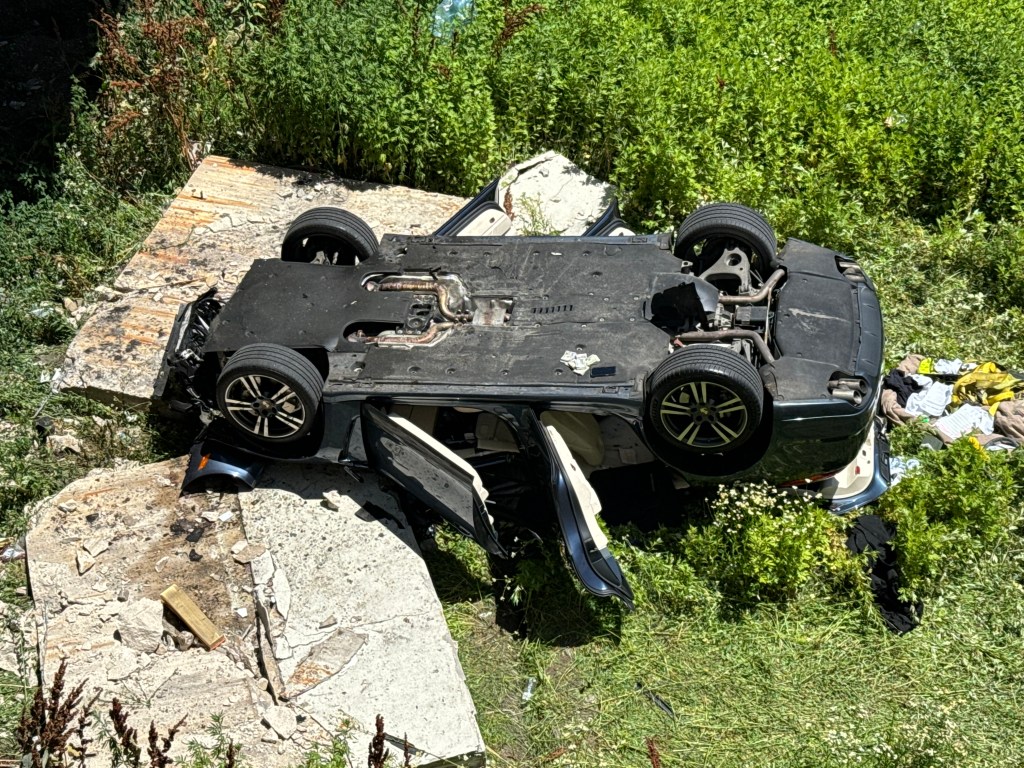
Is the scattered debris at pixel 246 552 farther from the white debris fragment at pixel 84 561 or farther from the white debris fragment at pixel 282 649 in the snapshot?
the white debris fragment at pixel 84 561

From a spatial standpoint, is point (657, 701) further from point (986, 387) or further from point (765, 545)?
point (986, 387)

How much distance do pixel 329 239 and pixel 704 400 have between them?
9.30ft

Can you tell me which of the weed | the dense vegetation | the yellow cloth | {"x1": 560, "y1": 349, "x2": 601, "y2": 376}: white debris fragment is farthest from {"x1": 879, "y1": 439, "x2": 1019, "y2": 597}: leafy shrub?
the weed

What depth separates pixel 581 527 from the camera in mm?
5918

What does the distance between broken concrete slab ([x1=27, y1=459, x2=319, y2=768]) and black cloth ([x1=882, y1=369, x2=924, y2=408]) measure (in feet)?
13.9

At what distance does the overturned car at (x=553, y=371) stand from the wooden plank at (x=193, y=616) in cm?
82

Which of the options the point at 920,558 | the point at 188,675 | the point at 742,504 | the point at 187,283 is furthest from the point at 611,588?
the point at 187,283

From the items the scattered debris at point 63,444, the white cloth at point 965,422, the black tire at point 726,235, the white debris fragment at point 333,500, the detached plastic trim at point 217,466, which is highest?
the black tire at point 726,235

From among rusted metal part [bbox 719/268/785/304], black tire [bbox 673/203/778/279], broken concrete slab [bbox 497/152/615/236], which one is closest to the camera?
rusted metal part [bbox 719/268/785/304]

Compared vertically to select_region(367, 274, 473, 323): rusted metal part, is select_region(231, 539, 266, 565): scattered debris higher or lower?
lower

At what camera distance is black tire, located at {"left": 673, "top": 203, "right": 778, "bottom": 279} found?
7.00 m

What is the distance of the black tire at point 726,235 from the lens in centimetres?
700

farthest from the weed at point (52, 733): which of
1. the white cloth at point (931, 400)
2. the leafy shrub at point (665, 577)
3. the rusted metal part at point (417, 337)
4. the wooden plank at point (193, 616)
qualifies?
the white cloth at point (931, 400)

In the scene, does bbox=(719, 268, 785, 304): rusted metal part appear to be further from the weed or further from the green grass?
the weed
